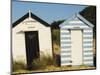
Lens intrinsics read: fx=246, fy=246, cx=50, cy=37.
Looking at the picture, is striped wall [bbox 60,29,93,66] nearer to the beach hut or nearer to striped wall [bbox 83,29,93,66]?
striped wall [bbox 83,29,93,66]

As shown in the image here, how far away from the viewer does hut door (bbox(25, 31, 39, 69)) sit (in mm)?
2057

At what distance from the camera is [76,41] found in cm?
220

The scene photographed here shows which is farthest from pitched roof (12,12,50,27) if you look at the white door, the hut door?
the white door

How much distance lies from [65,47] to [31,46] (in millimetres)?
304

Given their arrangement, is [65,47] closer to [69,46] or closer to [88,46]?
[69,46]

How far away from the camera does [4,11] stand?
6.57 ft

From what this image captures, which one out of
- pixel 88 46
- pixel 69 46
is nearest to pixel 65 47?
pixel 69 46

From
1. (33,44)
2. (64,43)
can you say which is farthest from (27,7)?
(64,43)

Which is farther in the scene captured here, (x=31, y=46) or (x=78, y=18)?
(x=78, y=18)

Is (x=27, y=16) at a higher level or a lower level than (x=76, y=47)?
higher

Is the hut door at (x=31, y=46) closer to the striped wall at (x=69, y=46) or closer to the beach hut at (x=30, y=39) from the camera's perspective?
the beach hut at (x=30, y=39)

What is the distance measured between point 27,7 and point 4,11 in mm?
193

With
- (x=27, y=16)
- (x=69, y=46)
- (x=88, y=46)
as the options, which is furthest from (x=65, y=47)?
(x=27, y=16)

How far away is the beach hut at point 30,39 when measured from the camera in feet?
6.64
